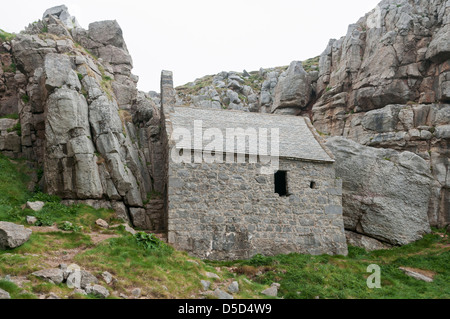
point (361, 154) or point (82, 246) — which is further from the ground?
point (361, 154)

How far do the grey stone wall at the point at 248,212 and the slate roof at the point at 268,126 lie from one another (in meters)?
1.05

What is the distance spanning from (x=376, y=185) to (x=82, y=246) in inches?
745

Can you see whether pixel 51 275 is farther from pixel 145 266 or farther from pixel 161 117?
pixel 161 117

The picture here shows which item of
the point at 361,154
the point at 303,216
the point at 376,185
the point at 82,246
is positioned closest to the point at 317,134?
the point at 361,154

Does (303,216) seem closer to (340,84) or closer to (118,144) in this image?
(118,144)

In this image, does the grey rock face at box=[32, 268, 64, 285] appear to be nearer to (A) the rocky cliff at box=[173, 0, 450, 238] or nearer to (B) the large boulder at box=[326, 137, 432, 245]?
(B) the large boulder at box=[326, 137, 432, 245]

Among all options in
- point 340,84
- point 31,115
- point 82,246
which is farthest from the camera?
point 340,84

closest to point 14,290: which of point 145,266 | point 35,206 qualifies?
point 145,266

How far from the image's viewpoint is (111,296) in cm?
1157

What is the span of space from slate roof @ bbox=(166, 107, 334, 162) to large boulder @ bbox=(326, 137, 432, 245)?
2371mm

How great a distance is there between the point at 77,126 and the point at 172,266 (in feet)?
37.0

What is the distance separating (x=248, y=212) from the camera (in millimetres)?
21062

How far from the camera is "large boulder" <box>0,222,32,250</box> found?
46.4 feet
